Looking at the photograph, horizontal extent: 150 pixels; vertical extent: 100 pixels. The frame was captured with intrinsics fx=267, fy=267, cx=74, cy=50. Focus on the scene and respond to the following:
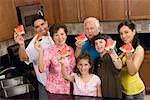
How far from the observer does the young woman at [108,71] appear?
1.70 meters

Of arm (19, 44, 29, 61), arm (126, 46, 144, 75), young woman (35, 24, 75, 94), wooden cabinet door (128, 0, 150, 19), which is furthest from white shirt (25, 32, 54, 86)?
wooden cabinet door (128, 0, 150, 19)

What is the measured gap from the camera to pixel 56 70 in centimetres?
185

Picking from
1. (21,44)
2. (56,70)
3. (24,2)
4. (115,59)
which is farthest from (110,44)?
(24,2)

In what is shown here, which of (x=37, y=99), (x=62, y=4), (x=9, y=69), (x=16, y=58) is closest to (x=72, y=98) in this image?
(x=37, y=99)

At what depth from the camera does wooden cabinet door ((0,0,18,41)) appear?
2.88 m

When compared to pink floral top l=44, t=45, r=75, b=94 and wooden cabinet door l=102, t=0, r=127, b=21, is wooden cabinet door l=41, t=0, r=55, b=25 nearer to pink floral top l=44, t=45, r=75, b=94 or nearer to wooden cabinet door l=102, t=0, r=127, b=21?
wooden cabinet door l=102, t=0, r=127, b=21

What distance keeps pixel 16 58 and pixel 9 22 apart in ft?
1.35

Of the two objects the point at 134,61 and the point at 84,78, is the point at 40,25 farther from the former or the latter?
the point at 134,61

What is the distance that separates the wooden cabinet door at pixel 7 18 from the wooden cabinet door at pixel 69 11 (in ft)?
3.86

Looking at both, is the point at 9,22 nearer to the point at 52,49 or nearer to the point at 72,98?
the point at 52,49

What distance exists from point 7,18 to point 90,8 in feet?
4.78

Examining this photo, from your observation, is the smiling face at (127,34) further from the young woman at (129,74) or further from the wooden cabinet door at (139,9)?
the wooden cabinet door at (139,9)

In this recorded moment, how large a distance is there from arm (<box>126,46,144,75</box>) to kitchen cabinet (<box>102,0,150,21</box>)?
6.62 feet

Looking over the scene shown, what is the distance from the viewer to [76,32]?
4387 millimetres
